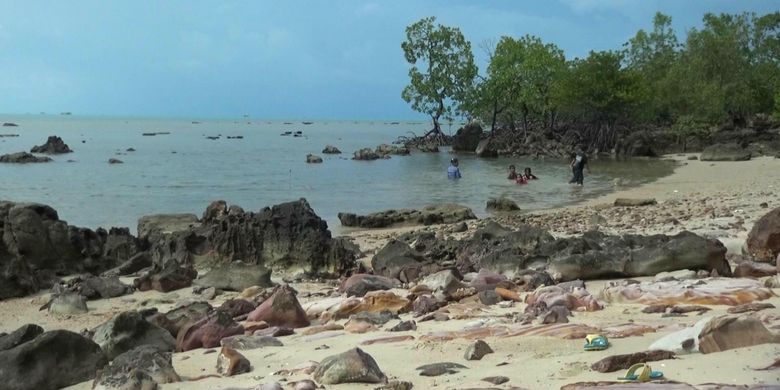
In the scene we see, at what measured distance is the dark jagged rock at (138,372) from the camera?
4.96 m

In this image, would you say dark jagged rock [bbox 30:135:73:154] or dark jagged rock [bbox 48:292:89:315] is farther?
dark jagged rock [bbox 30:135:73:154]

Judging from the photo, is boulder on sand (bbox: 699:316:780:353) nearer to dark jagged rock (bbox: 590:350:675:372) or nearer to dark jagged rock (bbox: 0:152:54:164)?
dark jagged rock (bbox: 590:350:675:372)

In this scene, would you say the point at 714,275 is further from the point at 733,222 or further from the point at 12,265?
the point at 12,265

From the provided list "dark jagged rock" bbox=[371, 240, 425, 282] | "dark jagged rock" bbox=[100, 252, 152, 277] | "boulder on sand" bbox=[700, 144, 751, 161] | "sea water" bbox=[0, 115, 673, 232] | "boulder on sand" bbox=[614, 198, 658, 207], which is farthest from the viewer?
"boulder on sand" bbox=[700, 144, 751, 161]

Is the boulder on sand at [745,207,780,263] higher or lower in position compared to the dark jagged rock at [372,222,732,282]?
higher

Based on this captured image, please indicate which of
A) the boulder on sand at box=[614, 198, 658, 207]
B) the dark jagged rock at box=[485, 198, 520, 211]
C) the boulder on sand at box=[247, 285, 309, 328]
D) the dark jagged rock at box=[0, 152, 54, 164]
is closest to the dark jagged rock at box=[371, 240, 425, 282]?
the boulder on sand at box=[247, 285, 309, 328]

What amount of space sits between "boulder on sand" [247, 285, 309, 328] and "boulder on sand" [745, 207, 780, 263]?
16.5 feet

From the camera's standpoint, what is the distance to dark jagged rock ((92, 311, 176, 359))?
239 inches

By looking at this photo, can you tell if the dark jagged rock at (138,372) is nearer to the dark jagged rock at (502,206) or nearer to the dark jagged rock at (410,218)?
the dark jagged rock at (410,218)

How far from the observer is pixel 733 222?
1248 centimetres

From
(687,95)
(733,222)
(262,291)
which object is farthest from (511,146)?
(262,291)

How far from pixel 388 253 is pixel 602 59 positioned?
42661mm

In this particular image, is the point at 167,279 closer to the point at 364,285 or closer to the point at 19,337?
the point at 364,285

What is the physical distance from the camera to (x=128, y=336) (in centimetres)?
614
